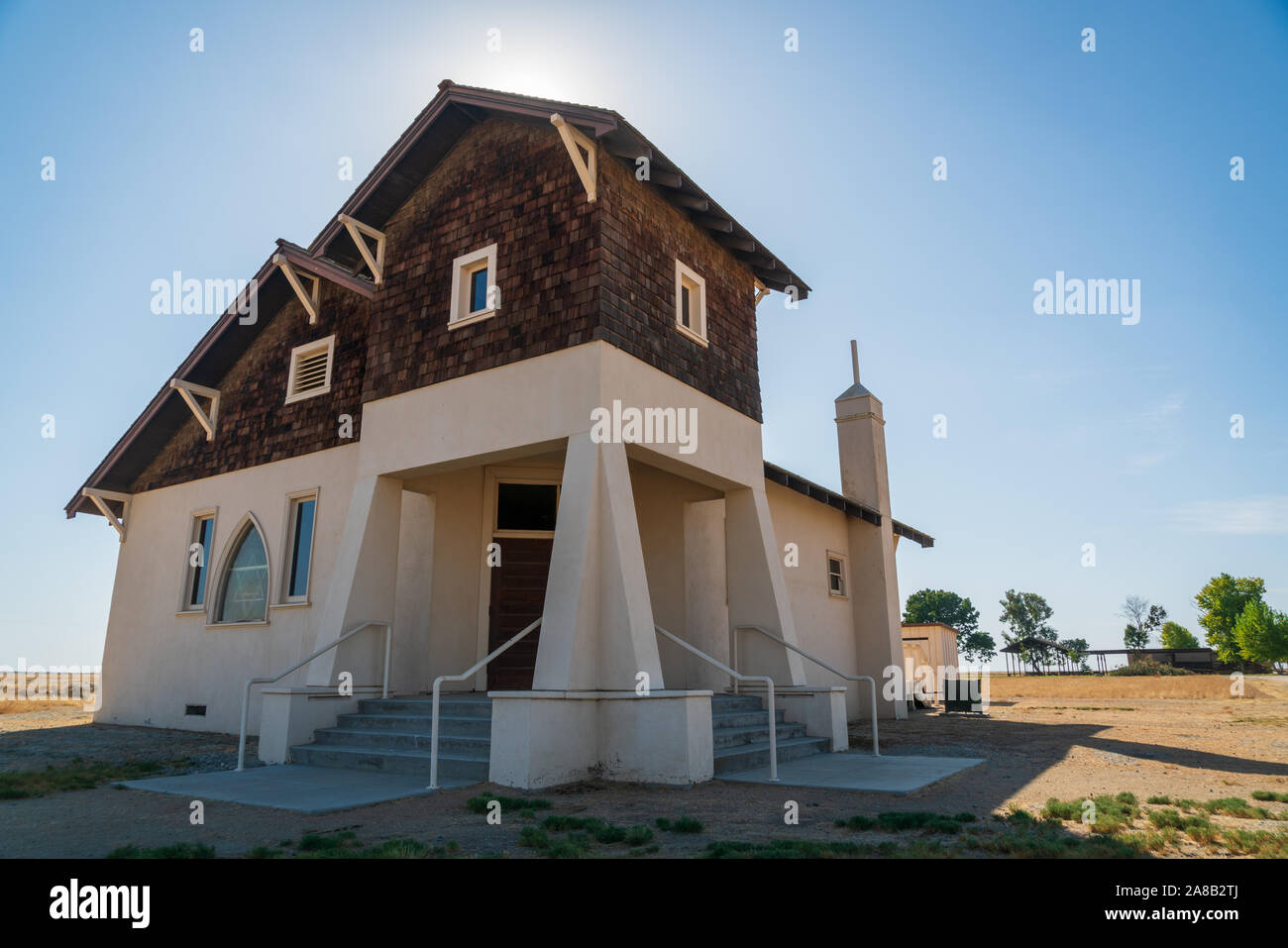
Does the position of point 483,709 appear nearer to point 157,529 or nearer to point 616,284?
point 616,284

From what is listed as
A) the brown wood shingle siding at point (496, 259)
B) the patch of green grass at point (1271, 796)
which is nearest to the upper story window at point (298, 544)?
the brown wood shingle siding at point (496, 259)

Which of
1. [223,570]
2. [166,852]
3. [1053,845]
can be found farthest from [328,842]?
[223,570]

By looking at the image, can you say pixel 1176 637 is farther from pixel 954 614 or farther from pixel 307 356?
pixel 307 356

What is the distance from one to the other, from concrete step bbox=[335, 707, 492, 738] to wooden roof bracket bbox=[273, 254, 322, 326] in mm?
6549

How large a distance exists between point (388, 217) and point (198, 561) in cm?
674

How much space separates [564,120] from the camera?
28.2 feet

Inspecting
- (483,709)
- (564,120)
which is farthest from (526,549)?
(564,120)

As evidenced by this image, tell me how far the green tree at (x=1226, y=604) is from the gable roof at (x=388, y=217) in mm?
77767

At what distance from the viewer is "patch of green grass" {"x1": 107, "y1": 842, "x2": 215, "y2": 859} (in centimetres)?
423

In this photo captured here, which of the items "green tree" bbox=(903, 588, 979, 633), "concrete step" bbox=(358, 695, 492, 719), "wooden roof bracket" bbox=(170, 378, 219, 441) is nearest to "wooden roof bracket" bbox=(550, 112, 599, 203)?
"concrete step" bbox=(358, 695, 492, 719)

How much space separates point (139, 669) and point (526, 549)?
752cm

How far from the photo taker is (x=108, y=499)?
1465cm

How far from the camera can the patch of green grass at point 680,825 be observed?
5051 mm

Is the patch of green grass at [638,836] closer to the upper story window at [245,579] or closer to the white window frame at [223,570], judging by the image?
the upper story window at [245,579]
